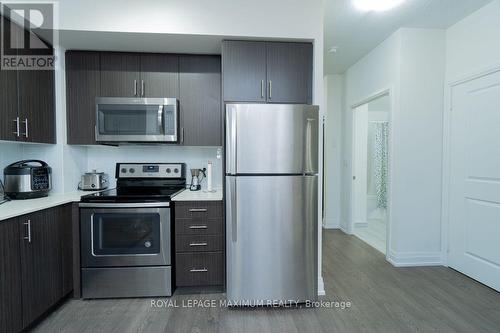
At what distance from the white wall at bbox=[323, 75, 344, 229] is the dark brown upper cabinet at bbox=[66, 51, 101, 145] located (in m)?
3.43

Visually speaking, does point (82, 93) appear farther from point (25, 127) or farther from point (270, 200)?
point (270, 200)

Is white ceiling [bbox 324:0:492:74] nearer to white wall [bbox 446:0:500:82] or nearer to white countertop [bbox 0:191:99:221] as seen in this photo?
white wall [bbox 446:0:500:82]

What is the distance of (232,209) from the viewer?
1.97 metres

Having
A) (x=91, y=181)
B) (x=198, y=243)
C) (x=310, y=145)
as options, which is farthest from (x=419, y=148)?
(x=91, y=181)

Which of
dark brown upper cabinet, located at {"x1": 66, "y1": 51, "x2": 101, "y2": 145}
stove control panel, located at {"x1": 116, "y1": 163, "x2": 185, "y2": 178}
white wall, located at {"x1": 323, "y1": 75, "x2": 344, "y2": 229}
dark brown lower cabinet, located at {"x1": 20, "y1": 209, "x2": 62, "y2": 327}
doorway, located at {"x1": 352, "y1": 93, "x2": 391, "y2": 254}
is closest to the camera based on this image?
dark brown lower cabinet, located at {"x1": 20, "y1": 209, "x2": 62, "y2": 327}

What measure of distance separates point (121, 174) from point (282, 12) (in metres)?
2.25

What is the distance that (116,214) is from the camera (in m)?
2.14

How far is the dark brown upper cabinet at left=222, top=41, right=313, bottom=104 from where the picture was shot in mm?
2176

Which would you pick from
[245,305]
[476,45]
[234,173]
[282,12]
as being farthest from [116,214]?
[476,45]

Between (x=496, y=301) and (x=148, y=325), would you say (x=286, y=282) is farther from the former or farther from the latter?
(x=496, y=301)

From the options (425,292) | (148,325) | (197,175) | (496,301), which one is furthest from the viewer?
(197,175)

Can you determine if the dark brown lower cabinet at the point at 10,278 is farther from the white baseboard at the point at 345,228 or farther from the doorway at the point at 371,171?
the white baseboard at the point at 345,228

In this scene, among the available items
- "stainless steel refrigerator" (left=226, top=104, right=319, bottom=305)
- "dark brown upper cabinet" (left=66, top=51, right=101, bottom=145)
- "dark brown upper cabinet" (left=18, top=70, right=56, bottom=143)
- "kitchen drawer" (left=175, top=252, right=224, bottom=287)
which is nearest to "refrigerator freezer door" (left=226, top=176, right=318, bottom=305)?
"stainless steel refrigerator" (left=226, top=104, right=319, bottom=305)

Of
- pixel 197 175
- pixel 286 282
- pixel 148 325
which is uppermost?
pixel 197 175
